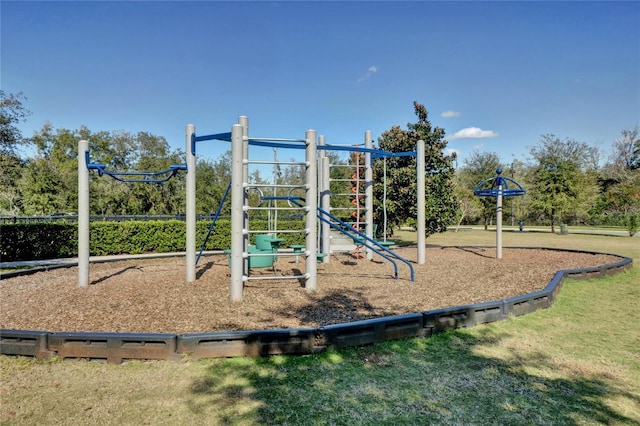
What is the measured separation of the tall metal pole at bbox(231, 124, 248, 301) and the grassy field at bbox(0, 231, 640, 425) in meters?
2.12

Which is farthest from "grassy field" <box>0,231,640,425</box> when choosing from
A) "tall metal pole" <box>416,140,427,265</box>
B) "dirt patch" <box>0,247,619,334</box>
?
"tall metal pole" <box>416,140,427,265</box>

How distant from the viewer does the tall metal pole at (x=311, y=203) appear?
6.15m

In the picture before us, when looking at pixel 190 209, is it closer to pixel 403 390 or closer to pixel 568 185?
pixel 403 390

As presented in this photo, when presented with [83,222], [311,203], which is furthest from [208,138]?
[83,222]

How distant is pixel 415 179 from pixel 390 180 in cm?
89

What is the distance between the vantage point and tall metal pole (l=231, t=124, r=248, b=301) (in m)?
5.61

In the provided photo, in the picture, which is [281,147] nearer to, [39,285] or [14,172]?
[39,285]

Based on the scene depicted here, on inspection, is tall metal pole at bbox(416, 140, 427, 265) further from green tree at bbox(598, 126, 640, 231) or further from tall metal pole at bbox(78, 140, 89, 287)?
green tree at bbox(598, 126, 640, 231)

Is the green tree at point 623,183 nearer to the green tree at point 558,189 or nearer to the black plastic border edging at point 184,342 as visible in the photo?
the green tree at point 558,189

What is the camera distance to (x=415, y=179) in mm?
13094

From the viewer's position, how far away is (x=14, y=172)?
21.4 meters

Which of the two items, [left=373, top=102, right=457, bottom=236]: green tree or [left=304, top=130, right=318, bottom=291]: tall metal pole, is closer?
[left=304, top=130, right=318, bottom=291]: tall metal pole

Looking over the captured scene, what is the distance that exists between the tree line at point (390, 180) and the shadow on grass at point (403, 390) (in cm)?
451

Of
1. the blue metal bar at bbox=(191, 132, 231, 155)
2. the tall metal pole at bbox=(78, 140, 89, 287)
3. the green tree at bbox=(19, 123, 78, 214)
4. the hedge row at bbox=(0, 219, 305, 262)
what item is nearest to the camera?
the blue metal bar at bbox=(191, 132, 231, 155)
